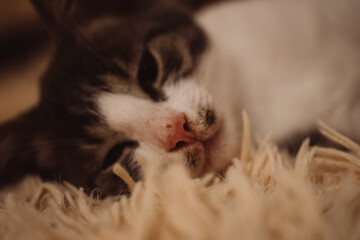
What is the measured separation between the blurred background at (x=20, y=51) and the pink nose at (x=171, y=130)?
29.9 inches

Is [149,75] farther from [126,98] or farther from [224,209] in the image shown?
[224,209]

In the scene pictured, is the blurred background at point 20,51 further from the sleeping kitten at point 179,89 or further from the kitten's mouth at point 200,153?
the kitten's mouth at point 200,153

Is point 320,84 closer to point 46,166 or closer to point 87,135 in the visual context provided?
point 87,135

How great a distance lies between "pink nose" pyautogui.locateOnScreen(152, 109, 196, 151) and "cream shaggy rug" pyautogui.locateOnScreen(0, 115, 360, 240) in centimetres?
11

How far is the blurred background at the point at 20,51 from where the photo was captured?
1.26 meters

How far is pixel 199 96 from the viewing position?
71 cm

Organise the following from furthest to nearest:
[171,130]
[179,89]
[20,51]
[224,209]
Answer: [20,51] → [179,89] → [171,130] → [224,209]

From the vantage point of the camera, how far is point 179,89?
738 millimetres

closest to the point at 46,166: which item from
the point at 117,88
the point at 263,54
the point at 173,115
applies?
the point at 117,88

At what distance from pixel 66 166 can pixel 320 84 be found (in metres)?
0.64

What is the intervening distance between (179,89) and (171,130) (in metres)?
0.14

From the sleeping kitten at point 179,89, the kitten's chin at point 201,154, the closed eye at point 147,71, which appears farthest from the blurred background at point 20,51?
the kitten's chin at point 201,154

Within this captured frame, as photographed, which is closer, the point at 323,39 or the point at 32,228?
the point at 32,228

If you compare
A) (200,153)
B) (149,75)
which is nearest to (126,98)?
(149,75)
